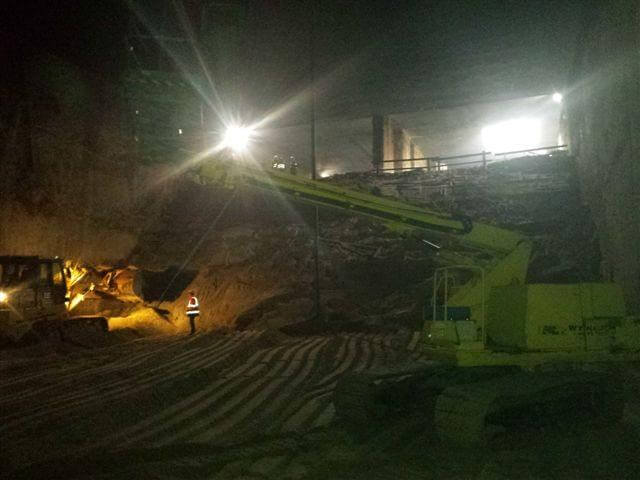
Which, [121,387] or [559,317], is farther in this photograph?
[121,387]

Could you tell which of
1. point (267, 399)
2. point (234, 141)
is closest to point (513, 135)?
point (234, 141)

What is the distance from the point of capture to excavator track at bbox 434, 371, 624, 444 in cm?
572

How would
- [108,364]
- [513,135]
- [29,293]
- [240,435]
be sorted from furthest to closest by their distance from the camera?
[513,135]
[29,293]
[108,364]
[240,435]

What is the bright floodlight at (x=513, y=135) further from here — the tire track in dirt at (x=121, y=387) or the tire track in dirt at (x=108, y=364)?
the tire track in dirt at (x=121, y=387)

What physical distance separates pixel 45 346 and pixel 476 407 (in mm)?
12682

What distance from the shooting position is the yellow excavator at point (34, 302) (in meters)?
14.8

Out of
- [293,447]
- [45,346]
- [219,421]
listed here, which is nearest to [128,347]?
[45,346]

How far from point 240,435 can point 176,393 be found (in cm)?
278

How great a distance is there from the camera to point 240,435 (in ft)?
21.3

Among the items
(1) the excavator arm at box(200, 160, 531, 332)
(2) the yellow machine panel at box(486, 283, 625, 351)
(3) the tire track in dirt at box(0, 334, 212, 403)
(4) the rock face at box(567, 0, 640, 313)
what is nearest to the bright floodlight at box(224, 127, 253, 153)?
(1) the excavator arm at box(200, 160, 531, 332)

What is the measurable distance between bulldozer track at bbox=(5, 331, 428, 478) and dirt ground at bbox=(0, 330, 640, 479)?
30mm

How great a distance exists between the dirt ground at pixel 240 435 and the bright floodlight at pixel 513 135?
2555cm

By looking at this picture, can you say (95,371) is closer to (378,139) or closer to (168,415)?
(168,415)

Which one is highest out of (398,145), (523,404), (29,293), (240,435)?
(398,145)
